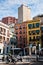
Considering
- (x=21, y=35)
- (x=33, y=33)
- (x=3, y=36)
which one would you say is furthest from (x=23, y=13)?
(x=3, y=36)

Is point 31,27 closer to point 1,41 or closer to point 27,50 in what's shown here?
point 27,50

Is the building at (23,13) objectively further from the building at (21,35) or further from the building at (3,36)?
the building at (3,36)

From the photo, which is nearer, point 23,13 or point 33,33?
point 33,33

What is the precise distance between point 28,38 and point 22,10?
49.0 feet

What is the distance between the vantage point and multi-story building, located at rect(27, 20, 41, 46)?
45.4 meters

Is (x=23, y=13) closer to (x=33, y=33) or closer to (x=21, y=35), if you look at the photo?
(x=21, y=35)

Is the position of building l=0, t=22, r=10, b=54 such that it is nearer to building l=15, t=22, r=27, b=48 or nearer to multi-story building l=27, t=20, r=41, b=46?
building l=15, t=22, r=27, b=48

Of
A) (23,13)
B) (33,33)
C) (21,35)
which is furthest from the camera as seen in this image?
(23,13)

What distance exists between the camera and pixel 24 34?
1890 inches

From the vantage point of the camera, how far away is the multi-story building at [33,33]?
149 feet

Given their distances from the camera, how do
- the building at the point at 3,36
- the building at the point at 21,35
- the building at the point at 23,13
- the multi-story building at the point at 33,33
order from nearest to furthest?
the building at the point at 3,36
the multi-story building at the point at 33,33
the building at the point at 21,35
the building at the point at 23,13

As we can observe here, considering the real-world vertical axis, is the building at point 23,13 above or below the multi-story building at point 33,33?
above

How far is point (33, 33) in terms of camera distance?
4631 cm

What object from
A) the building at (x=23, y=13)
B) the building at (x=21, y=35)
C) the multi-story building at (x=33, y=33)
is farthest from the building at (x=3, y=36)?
the building at (x=23, y=13)
